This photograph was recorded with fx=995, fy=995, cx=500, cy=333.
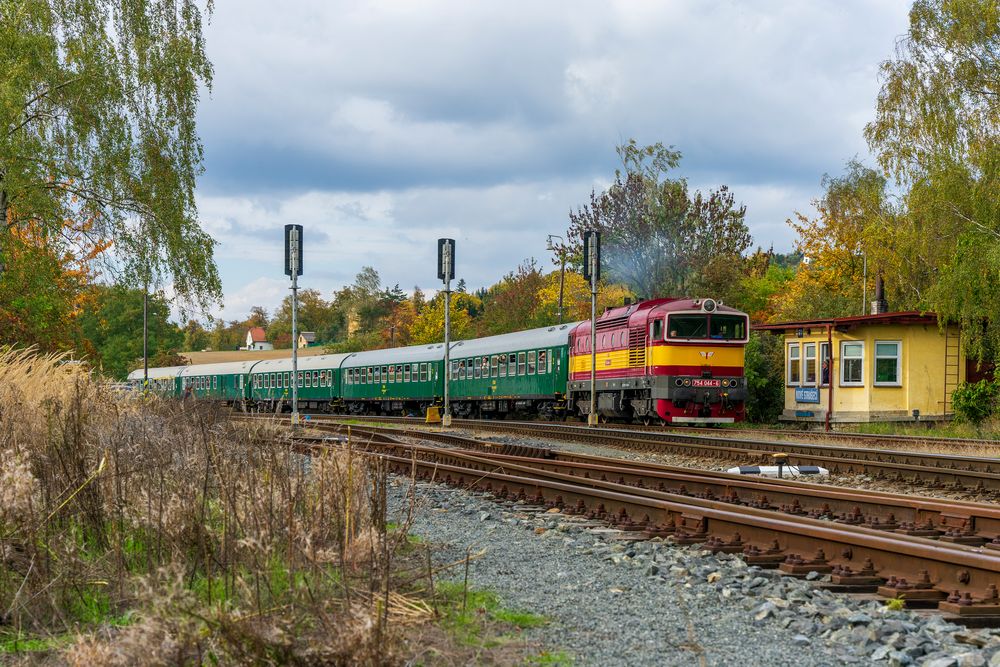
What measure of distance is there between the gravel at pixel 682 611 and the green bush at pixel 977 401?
21.4 meters

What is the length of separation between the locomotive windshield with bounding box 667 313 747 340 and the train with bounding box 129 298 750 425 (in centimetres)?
3

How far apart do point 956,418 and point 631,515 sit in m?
20.9

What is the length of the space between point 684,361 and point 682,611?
18.8 metres

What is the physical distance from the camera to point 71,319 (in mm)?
27375

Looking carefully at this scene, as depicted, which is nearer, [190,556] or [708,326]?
[190,556]

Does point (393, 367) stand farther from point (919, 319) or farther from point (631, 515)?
point (631, 515)

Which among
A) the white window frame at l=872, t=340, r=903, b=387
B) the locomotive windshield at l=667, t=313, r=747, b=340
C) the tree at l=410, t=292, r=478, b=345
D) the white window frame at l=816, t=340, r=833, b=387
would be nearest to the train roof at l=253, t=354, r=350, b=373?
the white window frame at l=816, t=340, r=833, b=387

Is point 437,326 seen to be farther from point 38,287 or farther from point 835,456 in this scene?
point 835,456

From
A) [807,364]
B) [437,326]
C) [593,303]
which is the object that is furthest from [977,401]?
[437,326]

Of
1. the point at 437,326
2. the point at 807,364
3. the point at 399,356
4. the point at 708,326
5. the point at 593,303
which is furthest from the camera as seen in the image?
the point at 437,326

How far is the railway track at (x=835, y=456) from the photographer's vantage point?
1243cm

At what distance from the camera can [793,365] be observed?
31.0 metres

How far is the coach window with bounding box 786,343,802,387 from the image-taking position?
30.7m

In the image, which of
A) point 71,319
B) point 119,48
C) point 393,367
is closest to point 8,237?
point 119,48
